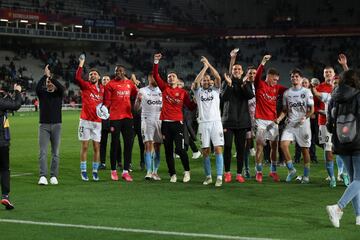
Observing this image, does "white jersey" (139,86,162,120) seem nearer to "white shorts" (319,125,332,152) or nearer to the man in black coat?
"white shorts" (319,125,332,152)

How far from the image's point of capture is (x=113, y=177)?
13250 millimetres

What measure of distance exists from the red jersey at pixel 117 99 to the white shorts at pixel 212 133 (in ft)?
5.36

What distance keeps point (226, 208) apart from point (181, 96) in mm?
3587

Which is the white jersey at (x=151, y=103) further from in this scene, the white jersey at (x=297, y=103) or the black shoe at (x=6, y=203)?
the black shoe at (x=6, y=203)

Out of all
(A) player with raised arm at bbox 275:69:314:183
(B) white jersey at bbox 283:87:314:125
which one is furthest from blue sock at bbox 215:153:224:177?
(B) white jersey at bbox 283:87:314:125

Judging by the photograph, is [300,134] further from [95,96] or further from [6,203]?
[6,203]

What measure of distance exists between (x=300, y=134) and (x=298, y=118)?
302 millimetres

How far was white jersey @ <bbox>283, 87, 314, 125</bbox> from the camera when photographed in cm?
1263

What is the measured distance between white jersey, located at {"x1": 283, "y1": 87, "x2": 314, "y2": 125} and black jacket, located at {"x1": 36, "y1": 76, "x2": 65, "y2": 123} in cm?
428

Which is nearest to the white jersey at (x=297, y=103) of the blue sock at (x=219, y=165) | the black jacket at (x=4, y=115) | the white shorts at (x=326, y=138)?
the white shorts at (x=326, y=138)

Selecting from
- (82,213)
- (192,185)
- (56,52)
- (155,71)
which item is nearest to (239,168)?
(192,185)

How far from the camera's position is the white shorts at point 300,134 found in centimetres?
1257

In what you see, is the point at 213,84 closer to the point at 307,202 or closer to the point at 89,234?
the point at 307,202

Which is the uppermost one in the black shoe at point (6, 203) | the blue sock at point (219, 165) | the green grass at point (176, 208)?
the blue sock at point (219, 165)
